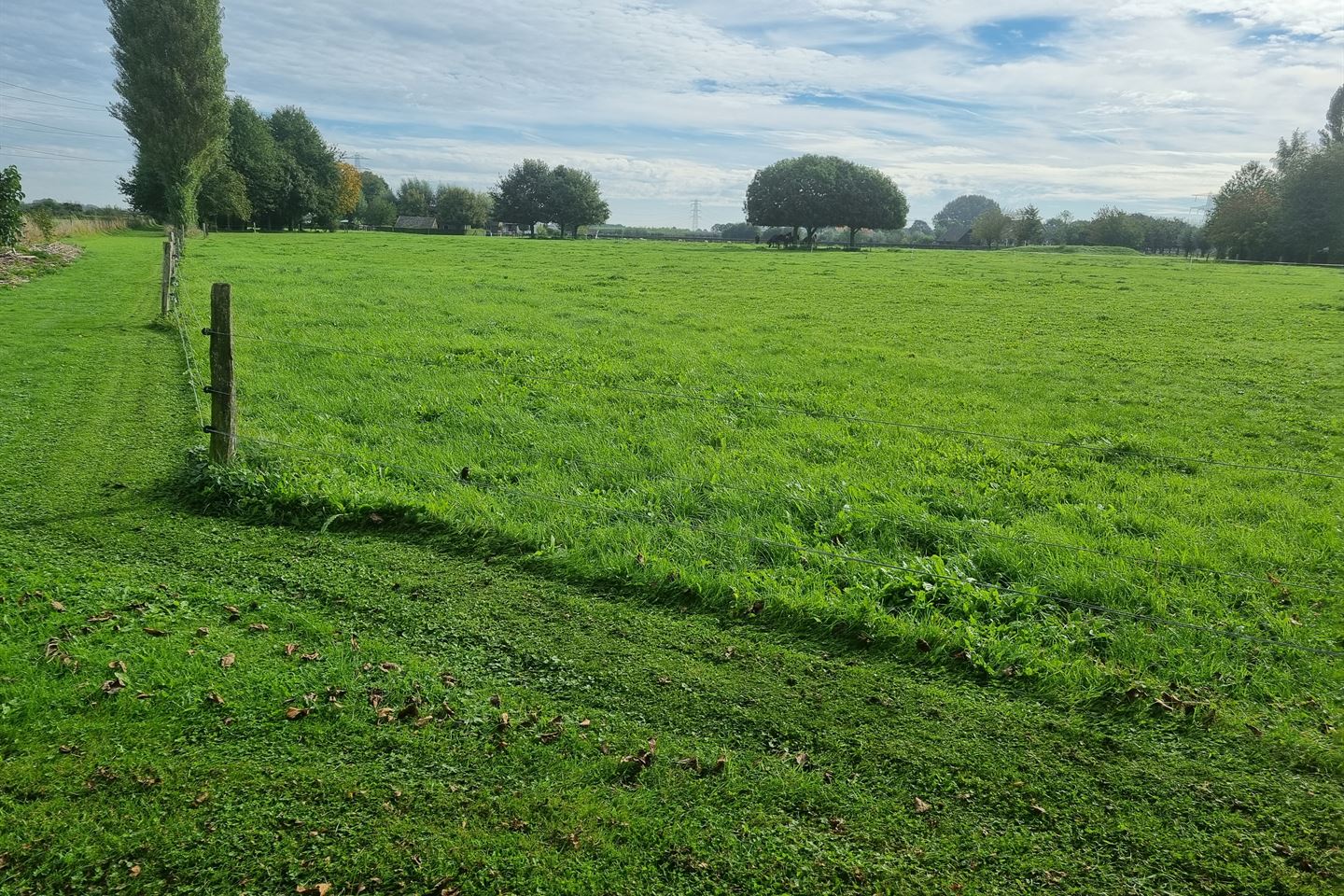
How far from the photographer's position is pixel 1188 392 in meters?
14.2

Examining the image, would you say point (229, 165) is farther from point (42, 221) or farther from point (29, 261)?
point (29, 261)

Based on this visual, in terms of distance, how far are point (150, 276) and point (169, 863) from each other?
32826 millimetres

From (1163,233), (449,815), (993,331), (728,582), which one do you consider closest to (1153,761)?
(728,582)

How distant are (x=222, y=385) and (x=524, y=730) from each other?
18.7 feet

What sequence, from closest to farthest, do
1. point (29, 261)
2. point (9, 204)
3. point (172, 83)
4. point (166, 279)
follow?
point (166, 279) → point (9, 204) → point (29, 261) → point (172, 83)

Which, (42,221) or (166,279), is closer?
(166,279)

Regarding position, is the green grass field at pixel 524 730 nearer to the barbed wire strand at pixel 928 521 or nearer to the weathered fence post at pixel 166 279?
the barbed wire strand at pixel 928 521

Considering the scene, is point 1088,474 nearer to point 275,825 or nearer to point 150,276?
point 275,825

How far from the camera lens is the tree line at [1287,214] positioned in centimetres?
7688

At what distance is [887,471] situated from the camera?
29.5 ft

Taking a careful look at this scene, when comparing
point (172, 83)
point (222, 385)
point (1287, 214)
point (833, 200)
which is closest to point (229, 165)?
point (172, 83)

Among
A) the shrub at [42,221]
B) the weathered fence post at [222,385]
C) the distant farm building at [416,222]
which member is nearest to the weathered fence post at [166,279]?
the weathered fence post at [222,385]

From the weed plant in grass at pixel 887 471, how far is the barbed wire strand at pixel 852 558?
0.04 meters

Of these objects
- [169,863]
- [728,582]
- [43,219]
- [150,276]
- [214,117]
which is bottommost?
[169,863]
